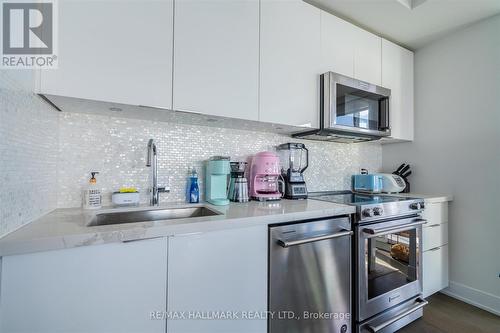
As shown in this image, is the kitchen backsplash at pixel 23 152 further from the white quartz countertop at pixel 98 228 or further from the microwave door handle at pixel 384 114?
the microwave door handle at pixel 384 114

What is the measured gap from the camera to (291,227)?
3.74ft

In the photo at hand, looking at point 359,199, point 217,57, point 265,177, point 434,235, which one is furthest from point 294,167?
point 434,235

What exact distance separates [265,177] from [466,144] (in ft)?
5.84

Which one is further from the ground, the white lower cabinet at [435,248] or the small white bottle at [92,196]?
the small white bottle at [92,196]

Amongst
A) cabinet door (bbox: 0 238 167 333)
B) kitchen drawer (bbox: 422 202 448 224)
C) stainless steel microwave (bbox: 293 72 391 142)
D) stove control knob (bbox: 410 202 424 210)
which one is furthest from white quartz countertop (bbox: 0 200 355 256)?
kitchen drawer (bbox: 422 202 448 224)

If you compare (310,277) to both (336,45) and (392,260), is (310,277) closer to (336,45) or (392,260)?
(392,260)

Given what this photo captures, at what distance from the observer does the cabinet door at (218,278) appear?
88 centimetres

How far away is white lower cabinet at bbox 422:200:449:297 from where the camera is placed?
1803 millimetres

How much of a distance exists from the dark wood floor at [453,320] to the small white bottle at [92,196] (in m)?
2.12

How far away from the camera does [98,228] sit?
814 mm

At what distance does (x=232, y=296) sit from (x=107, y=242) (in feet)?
1.87

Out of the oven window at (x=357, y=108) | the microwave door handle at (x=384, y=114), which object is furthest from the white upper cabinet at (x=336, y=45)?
the microwave door handle at (x=384, y=114)

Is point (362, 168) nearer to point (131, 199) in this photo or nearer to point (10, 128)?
point (131, 199)

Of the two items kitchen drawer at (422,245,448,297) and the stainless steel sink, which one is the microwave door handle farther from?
the stainless steel sink
